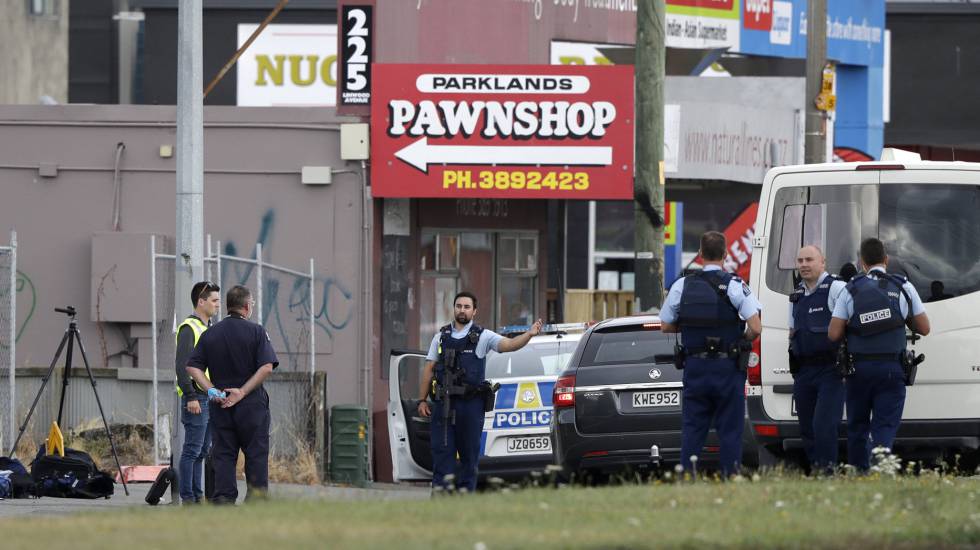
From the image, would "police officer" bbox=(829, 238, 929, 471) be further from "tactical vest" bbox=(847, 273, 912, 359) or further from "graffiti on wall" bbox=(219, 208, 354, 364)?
"graffiti on wall" bbox=(219, 208, 354, 364)

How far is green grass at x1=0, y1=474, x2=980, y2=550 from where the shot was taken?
762 centimetres

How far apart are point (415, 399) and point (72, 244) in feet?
17.6

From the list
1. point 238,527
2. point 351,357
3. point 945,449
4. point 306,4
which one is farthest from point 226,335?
point 306,4

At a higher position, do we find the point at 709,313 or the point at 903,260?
the point at 903,260

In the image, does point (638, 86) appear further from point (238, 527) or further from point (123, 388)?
point (238, 527)

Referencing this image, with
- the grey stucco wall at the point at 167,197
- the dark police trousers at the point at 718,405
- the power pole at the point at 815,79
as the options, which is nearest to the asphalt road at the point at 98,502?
the dark police trousers at the point at 718,405

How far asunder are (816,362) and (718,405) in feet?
2.94

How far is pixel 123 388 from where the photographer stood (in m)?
17.8

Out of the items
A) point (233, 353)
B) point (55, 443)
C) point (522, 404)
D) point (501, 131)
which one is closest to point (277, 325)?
point (501, 131)

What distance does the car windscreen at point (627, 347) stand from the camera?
13.0m

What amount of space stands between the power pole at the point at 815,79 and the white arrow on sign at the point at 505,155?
2.31 meters

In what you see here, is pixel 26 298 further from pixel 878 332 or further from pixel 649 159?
pixel 878 332

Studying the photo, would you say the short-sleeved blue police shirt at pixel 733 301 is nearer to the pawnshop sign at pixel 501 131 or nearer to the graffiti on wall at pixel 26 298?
the pawnshop sign at pixel 501 131

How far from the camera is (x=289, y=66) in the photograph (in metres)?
33.0
